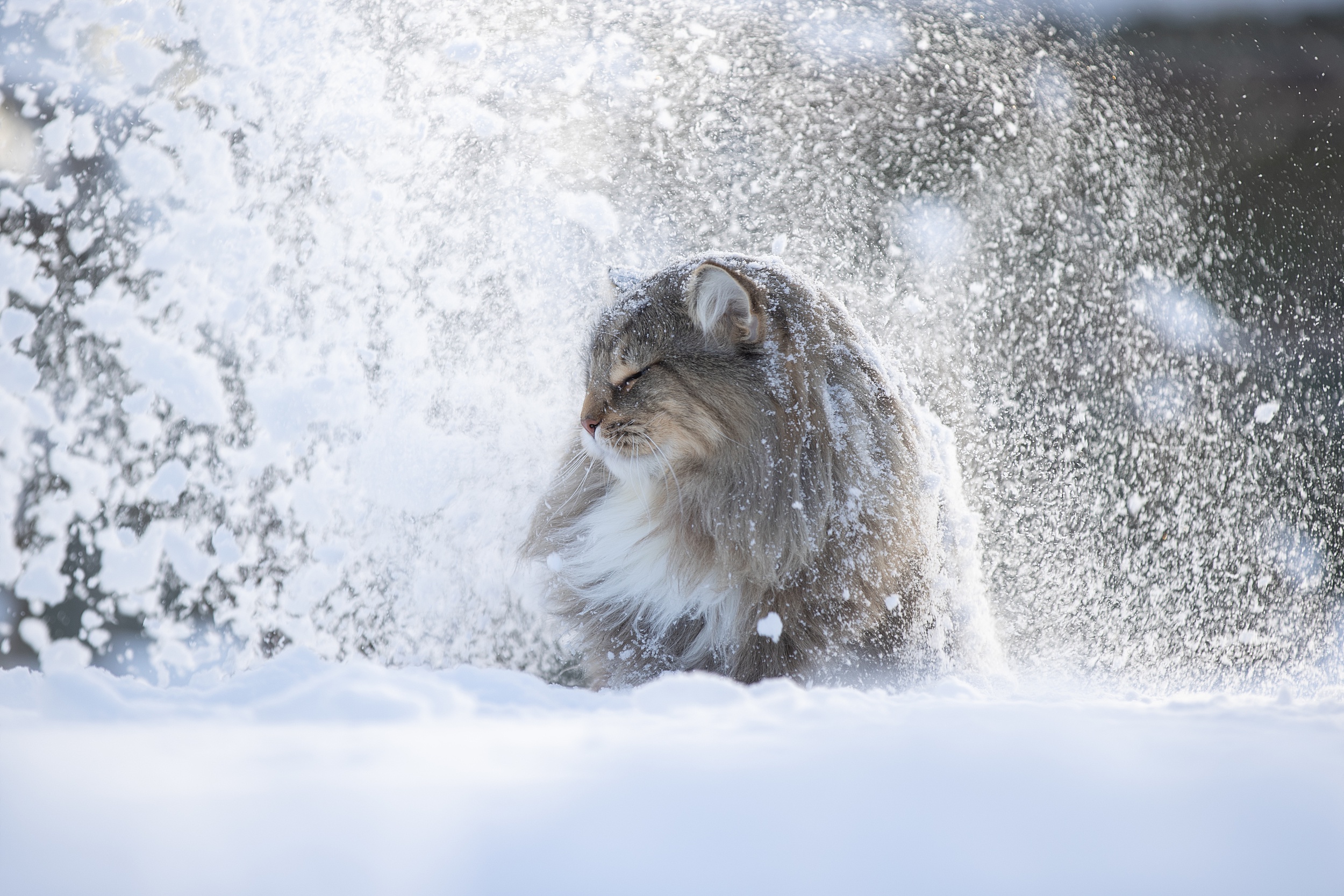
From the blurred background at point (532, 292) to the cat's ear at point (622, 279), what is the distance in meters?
0.83

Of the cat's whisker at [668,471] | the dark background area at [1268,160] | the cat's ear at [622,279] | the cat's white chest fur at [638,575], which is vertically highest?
the dark background area at [1268,160]

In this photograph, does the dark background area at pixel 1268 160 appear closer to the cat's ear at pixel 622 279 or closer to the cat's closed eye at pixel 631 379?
the cat's ear at pixel 622 279

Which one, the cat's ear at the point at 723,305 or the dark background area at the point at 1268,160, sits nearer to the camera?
the cat's ear at the point at 723,305

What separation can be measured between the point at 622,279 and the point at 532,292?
5.01ft

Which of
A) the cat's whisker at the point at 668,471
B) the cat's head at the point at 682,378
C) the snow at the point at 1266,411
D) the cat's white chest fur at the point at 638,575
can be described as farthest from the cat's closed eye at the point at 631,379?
the snow at the point at 1266,411

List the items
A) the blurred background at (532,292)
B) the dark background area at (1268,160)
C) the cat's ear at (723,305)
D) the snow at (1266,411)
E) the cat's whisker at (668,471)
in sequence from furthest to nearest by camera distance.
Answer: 1. the snow at (1266,411)
2. the dark background area at (1268,160)
3. the blurred background at (532,292)
4. the cat's whisker at (668,471)
5. the cat's ear at (723,305)

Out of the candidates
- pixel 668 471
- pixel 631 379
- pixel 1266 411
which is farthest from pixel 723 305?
pixel 1266 411

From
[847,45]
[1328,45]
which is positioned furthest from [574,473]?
[1328,45]

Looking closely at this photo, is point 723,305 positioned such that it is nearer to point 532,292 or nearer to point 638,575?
point 638,575

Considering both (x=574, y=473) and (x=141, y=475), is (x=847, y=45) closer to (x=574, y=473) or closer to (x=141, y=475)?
(x=574, y=473)

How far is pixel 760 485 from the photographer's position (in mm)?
2293

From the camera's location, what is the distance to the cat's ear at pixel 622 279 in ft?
8.53

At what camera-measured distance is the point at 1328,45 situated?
255 inches

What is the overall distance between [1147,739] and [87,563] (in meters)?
3.91
